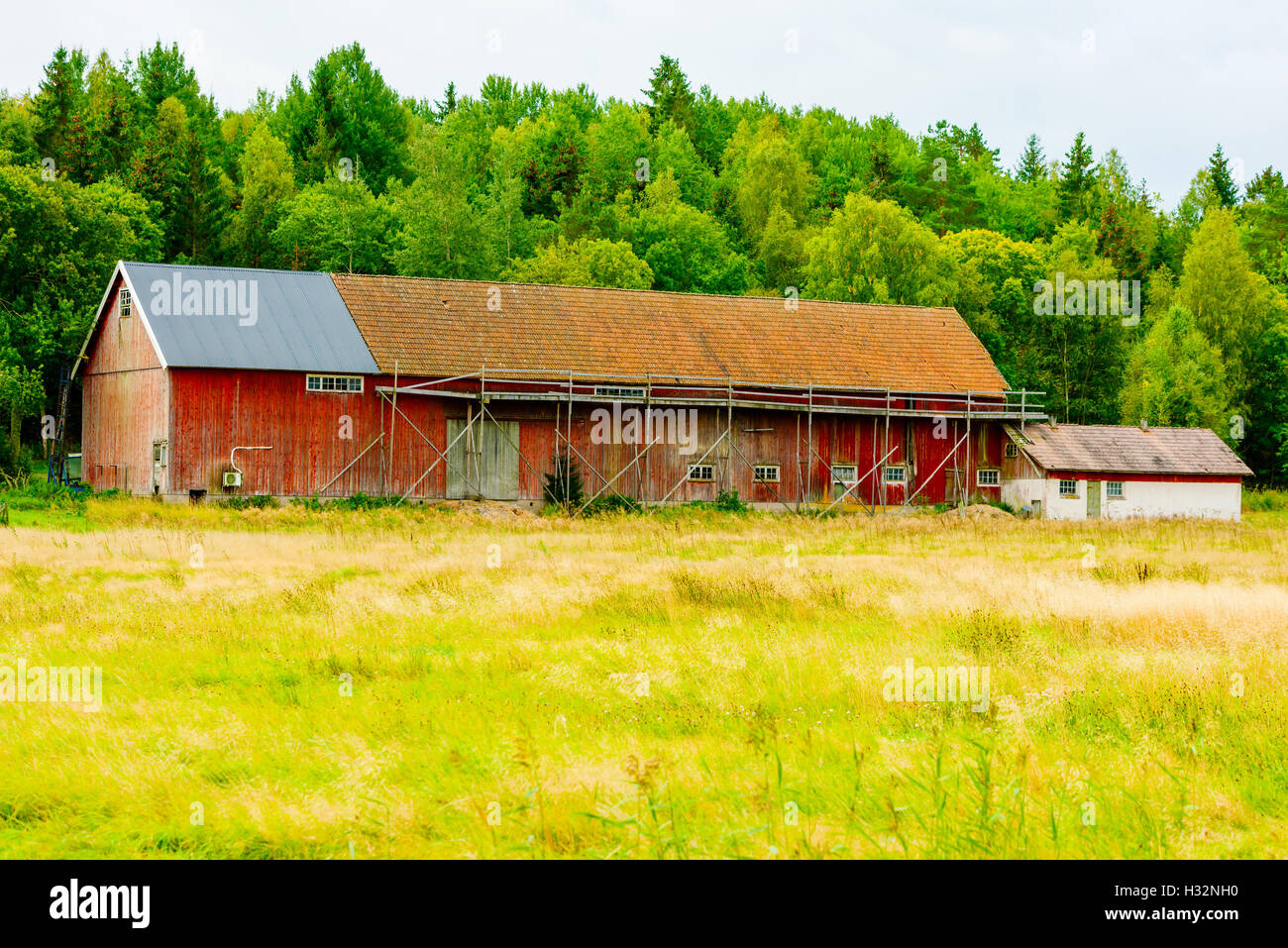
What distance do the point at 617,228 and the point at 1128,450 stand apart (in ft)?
108

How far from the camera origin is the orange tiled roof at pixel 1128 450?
143 ft

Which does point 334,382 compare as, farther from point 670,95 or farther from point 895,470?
point 670,95

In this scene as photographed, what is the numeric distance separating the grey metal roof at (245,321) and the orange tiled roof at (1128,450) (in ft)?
74.3

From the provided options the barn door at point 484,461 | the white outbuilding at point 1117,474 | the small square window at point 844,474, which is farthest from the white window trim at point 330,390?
the white outbuilding at point 1117,474

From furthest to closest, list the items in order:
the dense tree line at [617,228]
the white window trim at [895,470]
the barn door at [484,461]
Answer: the dense tree line at [617,228]
the white window trim at [895,470]
the barn door at [484,461]

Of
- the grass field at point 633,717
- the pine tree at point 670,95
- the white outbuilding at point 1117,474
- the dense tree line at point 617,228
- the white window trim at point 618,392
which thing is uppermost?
the pine tree at point 670,95

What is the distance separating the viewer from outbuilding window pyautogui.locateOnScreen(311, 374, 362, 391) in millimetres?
37156

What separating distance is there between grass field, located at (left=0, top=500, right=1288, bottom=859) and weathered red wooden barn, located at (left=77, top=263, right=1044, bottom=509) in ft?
58.4

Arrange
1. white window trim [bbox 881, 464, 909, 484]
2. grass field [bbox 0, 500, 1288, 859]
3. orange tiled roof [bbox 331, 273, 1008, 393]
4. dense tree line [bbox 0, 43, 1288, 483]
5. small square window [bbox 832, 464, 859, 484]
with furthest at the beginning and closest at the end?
dense tree line [bbox 0, 43, 1288, 483]
white window trim [bbox 881, 464, 909, 484]
small square window [bbox 832, 464, 859, 484]
orange tiled roof [bbox 331, 273, 1008, 393]
grass field [bbox 0, 500, 1288, 859]

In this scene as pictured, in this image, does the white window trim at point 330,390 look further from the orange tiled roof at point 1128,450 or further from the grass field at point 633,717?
the orange tiled roof at point 1128,450

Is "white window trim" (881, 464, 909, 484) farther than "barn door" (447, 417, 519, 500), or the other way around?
"white window trim" (881, 464, 909, 484)

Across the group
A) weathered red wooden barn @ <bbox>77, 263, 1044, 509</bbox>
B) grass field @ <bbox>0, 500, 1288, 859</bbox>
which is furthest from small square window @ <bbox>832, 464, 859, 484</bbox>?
grass field @ <bbox>0, 500, 1288, 859</bbox>

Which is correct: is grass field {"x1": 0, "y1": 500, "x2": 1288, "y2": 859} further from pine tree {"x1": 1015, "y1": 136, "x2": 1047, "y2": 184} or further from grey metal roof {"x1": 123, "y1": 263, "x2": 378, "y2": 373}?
pine tree {"x1": 1015, "y1": 136, "x2": 1047, "y2": 184}

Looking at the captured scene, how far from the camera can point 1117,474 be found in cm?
4403
